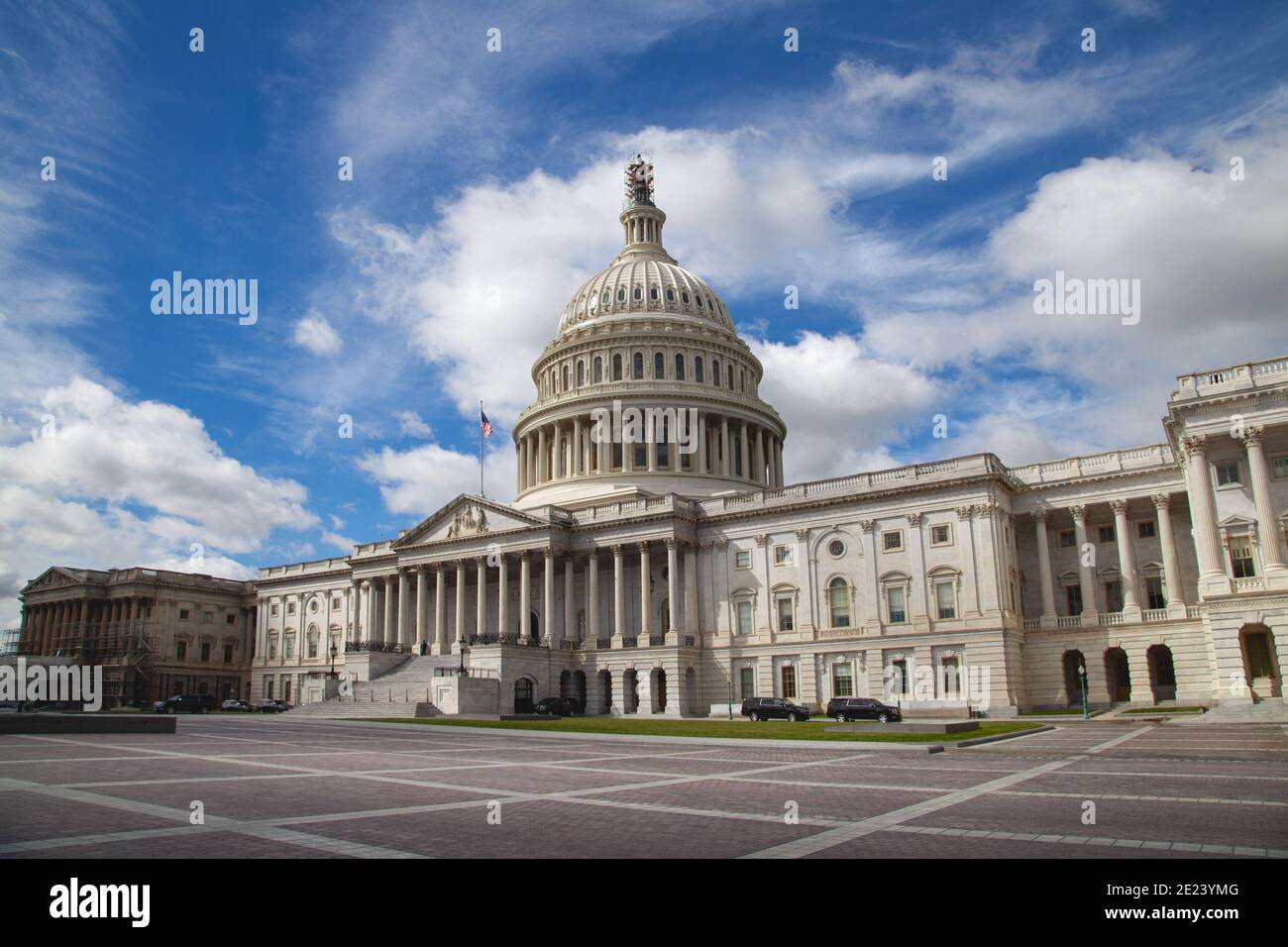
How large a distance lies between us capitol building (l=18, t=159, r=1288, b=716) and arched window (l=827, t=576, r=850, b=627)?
0.54 ft

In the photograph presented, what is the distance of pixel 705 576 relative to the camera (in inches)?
3083

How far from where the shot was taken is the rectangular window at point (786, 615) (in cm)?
7331

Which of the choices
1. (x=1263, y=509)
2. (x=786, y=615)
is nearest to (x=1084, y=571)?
(x=1263, y=509)

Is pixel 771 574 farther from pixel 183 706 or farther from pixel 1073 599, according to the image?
pixel 183 706

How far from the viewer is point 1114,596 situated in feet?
221

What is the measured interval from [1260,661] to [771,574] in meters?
32.3

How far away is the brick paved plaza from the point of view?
1234cm

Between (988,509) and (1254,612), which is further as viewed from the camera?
(988,509)

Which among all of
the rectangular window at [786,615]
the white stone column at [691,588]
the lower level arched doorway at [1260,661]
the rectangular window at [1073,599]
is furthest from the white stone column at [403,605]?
the lower level arched doorway at [1260,661]

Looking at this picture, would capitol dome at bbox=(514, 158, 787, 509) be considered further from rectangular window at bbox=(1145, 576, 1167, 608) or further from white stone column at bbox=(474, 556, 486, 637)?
rectangular window at bbox=(1145, 576, 1167, 608)

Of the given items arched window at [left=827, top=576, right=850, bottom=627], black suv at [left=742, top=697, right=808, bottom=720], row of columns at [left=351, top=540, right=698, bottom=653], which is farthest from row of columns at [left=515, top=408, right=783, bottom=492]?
black suv at [left=742, top=697, right=808, bottom=720]
